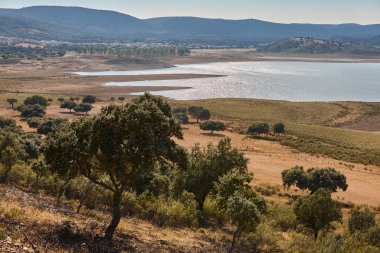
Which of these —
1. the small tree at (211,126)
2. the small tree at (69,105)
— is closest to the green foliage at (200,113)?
the small tree at (211,126)

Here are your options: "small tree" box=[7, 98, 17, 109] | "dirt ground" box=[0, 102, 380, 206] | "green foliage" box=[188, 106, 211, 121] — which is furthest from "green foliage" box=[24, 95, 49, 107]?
"green foliage" box=[188, 106, 211, 121]

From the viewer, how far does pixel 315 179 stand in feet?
197

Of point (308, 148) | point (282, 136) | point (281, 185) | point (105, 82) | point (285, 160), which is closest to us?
point (281, 185)

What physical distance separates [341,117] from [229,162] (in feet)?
378

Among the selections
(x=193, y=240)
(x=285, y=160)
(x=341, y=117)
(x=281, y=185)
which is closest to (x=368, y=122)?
(x=341, y=117)

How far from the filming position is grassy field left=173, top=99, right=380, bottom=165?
99438 millimetres

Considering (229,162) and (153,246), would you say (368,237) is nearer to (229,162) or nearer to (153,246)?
(229,162)

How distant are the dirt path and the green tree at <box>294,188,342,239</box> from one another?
91.4 ft

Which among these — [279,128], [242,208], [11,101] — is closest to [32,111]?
[11,101]

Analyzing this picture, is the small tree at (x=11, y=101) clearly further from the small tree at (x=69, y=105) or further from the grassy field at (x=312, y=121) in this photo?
the grassy field at (x=312, y=121)

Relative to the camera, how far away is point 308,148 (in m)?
99.6

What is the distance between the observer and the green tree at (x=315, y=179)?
195ft

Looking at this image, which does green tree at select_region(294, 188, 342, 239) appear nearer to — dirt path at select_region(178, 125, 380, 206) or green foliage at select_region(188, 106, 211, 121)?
dirt path at select_region(178, 125, 380, 206)

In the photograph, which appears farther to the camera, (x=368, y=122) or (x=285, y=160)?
(x=368, y=122)
